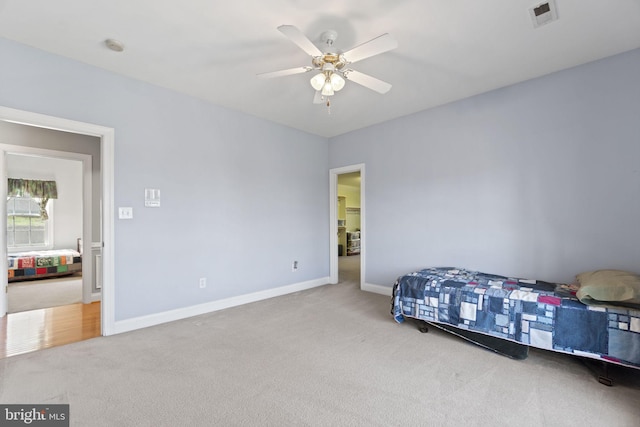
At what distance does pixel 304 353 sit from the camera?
2.48 metres

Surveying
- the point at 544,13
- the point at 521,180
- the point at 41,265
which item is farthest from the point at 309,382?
the point at 41,265

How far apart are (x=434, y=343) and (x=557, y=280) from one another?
1.50 metres

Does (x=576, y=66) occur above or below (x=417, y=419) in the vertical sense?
above

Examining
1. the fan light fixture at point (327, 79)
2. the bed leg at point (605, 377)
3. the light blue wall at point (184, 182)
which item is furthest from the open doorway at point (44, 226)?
the bed leg at point (605, 377)

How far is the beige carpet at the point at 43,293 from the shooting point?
13.0 feet

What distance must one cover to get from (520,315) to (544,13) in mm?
2352

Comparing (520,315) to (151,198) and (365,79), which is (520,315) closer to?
(365,79)

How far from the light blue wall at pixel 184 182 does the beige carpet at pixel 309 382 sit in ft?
2.47

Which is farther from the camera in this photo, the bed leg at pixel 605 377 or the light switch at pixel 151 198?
the light switch at pixel 151 198

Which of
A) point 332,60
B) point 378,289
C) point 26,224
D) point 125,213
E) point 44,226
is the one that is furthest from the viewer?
point 44,226

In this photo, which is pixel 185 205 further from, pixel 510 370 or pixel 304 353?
pixel 510 370

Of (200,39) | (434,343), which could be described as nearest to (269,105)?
(200,39)

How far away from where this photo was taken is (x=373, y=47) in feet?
6.42

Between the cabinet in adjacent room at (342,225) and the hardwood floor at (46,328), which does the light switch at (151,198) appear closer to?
Answer: the hardwood floor at (46,328)
